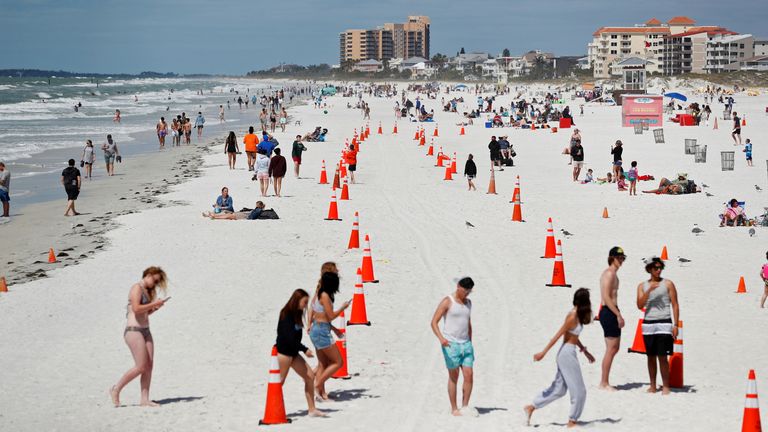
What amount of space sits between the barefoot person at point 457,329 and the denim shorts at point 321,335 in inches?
41.9

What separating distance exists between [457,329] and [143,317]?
282 cm

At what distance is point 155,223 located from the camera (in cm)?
2158

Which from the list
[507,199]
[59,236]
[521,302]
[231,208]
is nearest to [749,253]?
[521,302]

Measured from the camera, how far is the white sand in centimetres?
949

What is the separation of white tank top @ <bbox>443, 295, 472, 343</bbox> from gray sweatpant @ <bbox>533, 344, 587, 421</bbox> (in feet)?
2.72

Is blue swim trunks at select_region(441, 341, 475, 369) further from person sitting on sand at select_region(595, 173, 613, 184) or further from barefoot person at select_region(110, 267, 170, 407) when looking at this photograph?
person sitting on sand at select_region(595, 173, 613, 184)

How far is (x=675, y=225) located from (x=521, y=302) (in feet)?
27.8

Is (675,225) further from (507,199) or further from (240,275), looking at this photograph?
(240,275)

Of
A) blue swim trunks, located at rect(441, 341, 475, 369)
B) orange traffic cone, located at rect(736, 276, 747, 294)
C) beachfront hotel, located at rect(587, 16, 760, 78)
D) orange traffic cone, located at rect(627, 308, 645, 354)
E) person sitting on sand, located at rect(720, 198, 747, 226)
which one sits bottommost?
orange traffic cone, located at rect(627, 308, 645, 354)

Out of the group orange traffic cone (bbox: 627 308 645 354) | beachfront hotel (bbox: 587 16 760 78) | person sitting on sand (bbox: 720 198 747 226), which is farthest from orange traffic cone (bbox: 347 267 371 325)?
beachfront hotel (bbox: 587 16 760 78)

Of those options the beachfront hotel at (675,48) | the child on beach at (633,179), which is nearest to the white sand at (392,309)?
the child on beach at (633,179)

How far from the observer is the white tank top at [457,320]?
863 centimetres

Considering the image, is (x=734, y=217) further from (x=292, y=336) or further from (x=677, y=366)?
(x=292, y=336)

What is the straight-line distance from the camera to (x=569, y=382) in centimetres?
853
